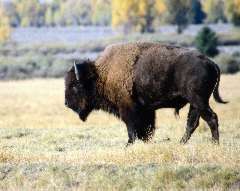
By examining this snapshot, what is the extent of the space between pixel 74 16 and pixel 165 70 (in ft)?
376

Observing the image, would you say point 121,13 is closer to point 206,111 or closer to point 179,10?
point 179,10

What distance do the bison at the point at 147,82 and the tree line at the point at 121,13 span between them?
78.1m

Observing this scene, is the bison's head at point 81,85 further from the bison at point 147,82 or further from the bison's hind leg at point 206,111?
the bison's hind leg at point 206,111

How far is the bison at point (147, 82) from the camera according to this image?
1294 cm

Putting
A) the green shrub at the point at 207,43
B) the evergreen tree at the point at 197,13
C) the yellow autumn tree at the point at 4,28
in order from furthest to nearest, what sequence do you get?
the evergreen tree at the point at 197,13
the yellow autumn tree at the point at 4,28
the green shrub at the point at 207,43

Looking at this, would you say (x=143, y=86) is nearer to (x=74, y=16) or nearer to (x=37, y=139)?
(x=37, y=139)

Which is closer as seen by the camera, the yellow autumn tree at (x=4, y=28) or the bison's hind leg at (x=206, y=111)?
the bison's hind leg at (x=206, y=111)

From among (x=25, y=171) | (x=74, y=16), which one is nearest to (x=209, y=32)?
(x=25, y=171)

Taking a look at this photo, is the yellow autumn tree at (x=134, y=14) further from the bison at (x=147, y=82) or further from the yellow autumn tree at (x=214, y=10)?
the bison at (x=147, y=82)

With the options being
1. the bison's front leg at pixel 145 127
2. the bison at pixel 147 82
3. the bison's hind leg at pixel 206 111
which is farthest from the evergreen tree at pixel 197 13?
the bison's hind leg at pixel 206 111

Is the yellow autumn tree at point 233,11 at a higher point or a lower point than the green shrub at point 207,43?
lower

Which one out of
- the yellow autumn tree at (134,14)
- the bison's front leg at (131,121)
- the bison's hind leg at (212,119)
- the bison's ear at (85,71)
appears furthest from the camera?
the yellow autumn tree at (134,14)

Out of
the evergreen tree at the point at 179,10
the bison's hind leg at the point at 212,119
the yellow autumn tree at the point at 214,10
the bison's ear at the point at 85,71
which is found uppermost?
the bison's ear at the point at 85,71

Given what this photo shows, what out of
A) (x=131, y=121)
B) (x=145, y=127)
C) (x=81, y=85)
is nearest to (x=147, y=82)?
(x=131, y=121)
